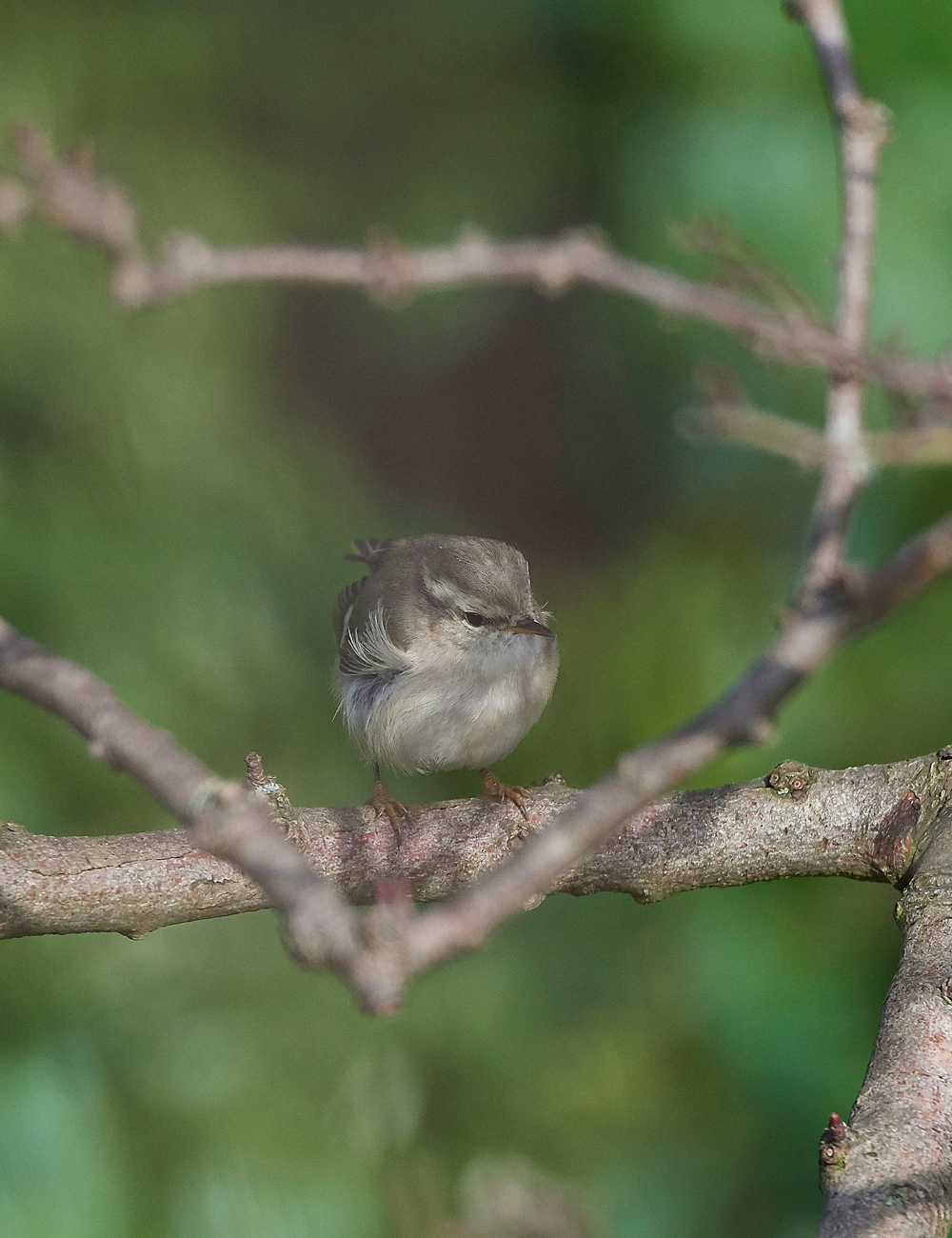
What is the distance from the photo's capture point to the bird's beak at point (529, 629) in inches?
89.7

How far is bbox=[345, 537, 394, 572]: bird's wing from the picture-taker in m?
2.75

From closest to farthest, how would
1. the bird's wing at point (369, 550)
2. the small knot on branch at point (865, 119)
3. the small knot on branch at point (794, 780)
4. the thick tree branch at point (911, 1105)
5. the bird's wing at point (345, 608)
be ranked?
1. the small knot on branch at point (865, 119)
2. the thick tree branch at point (911, 1105)
3. the small knot on branch at point (794, 780)
4. the bird's wing at point (345, 608)
5. the bird's wing at point (369, 550)

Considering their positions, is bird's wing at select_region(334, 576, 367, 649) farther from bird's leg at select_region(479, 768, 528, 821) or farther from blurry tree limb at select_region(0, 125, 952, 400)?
blurry tree limb at select_region(0, 125, 952, 400)

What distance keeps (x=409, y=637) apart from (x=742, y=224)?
132cm

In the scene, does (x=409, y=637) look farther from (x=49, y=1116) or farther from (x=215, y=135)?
(x=215, y=135)

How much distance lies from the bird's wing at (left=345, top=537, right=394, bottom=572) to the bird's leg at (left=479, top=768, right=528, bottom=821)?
63 centimetres

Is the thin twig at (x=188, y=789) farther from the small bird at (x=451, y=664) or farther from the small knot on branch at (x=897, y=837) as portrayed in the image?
the small bird at (x=451, y=664)

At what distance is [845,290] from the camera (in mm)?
702

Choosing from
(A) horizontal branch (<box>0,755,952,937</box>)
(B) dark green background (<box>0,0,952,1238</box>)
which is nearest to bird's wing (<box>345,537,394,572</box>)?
(B) dark green background (<box>0,0,952,1238</box>)

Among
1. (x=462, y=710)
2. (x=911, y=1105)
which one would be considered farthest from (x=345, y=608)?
(x=911, y=1105)

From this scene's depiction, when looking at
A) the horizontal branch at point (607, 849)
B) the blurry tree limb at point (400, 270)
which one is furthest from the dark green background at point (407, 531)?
the blurry tree limb at point (400, 270)

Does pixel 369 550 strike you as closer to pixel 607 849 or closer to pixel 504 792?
pixel 504 792

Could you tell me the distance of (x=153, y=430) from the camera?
8.79 ft

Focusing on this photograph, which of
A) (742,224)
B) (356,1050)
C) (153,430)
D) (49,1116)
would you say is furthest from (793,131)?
(49,1116)
